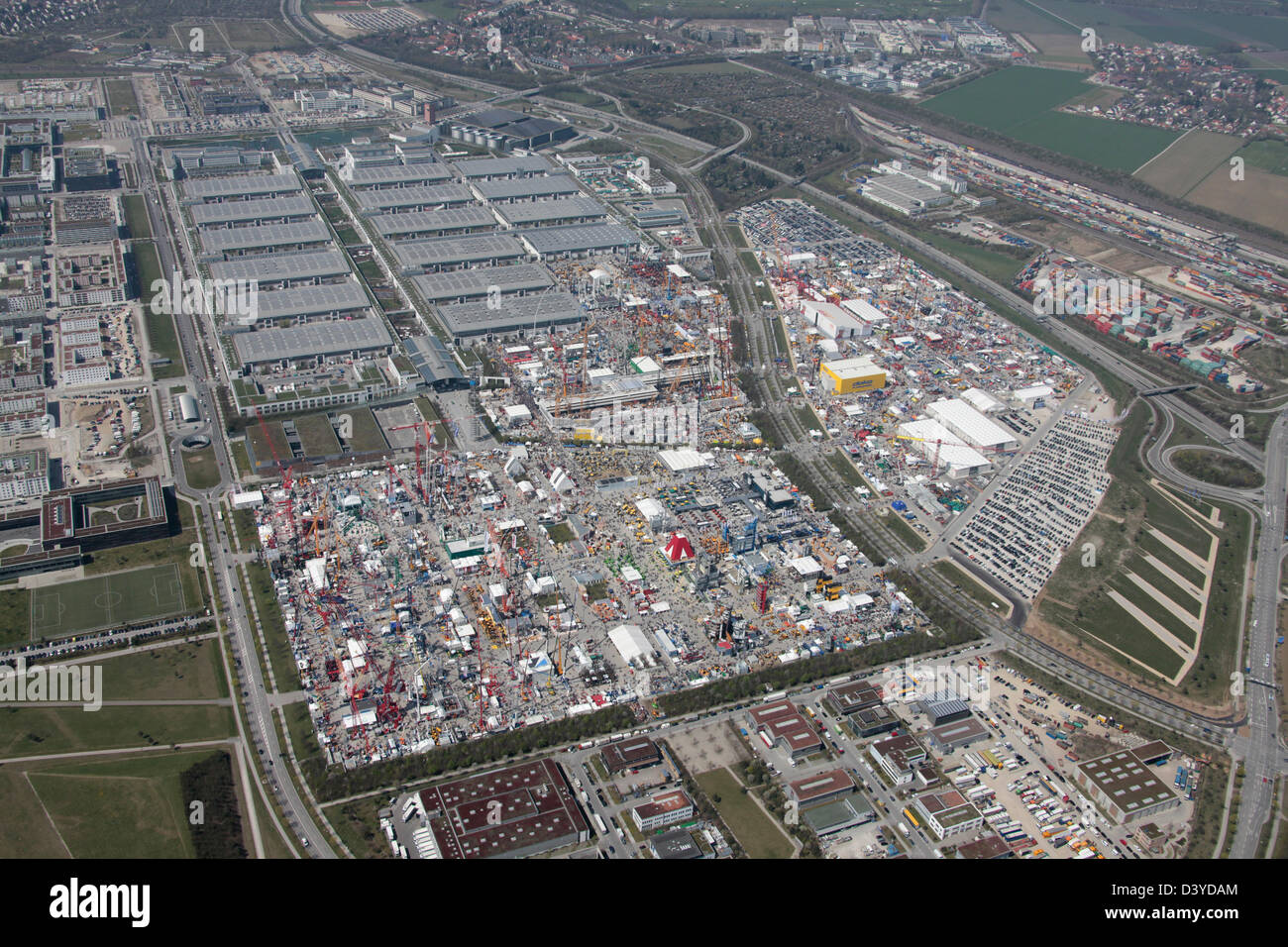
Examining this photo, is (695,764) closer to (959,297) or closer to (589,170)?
(959,297)

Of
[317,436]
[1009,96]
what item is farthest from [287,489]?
[1009,96]

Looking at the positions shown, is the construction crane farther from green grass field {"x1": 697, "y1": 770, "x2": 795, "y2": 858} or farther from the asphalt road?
green grass field {"x1": 697, "y1": 770, "x2": 795, "y2": 858}

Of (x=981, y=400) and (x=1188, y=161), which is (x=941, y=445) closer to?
(x=981, y=400)

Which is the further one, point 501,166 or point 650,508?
point 501,166

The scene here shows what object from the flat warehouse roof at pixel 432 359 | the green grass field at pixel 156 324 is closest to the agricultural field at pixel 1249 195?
the flat warehouse roof at pixel 432 359

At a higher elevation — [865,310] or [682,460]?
[865,310]

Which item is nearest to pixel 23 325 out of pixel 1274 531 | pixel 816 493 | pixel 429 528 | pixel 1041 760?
pixel 429 528
